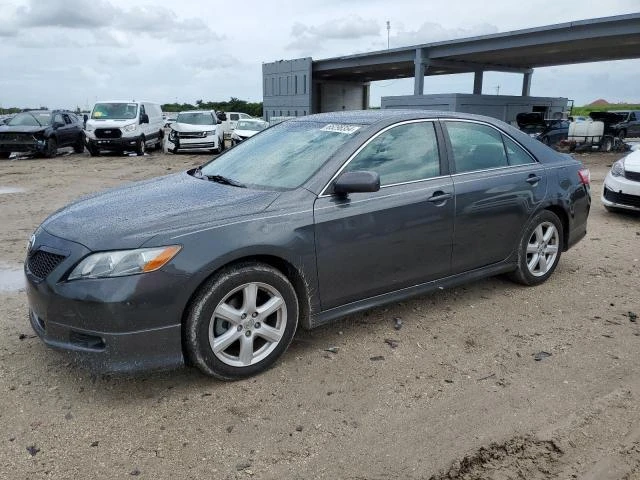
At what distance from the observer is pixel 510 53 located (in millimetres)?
27078

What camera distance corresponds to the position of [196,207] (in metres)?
3.32

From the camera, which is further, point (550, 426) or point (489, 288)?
point (489, 288)

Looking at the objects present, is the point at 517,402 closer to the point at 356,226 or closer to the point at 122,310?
the point at 356,226

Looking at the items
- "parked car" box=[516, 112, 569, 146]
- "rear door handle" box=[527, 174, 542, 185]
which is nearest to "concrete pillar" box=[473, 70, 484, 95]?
"parked car" box=[516, 112, 569, 146]

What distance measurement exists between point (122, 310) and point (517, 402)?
223 centimetres

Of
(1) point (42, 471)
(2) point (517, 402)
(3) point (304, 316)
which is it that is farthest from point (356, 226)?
(1) point (42, 471)

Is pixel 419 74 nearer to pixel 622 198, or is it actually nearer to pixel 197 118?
pixel 197 118

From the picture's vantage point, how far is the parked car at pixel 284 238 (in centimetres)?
296

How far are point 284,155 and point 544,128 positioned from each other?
870 inches

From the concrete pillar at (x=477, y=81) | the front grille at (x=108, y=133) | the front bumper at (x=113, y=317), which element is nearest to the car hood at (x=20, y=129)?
the front grille at (x=108, y=133)

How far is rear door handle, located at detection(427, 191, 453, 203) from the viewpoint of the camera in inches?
158

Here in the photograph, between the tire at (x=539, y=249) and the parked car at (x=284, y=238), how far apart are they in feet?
0.06

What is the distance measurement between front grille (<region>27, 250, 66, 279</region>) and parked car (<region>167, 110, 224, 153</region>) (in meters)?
17.5

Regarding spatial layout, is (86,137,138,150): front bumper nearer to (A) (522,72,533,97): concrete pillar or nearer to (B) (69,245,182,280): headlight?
(B) (69,245,182,280): headlight
